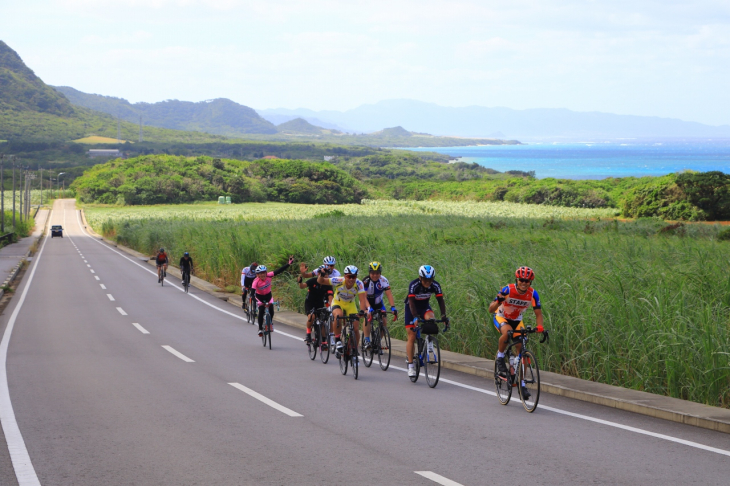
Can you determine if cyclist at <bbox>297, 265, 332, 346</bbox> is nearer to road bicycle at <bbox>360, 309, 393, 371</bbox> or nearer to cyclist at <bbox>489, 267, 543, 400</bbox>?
road bicycle at <bbox>360, 309, 393, 371</bbox>

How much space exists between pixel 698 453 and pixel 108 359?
10.8m

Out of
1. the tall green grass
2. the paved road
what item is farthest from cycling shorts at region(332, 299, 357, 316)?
the tall green grass

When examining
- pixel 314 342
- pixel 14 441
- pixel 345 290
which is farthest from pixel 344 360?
pixel 14 441

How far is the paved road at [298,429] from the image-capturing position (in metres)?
6.48

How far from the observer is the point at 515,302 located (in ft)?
30.5

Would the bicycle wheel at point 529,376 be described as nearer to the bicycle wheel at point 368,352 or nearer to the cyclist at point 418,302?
the cyclist at point 418,302

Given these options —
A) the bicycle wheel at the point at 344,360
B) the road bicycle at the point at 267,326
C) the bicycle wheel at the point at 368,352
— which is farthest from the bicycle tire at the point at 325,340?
the road bicycle at the point at 267,326

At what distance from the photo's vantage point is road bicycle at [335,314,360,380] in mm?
11688

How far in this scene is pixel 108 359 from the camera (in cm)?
1391

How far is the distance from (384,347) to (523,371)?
12.6ft

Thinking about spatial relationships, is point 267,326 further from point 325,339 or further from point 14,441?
point 14,441

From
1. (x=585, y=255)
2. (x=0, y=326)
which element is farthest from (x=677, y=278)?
(x=0, y=326)

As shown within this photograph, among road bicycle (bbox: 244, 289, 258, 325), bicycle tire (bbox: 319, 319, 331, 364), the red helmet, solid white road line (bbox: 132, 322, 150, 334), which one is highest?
the red helmet

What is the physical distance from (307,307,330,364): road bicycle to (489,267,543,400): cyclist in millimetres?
4252
